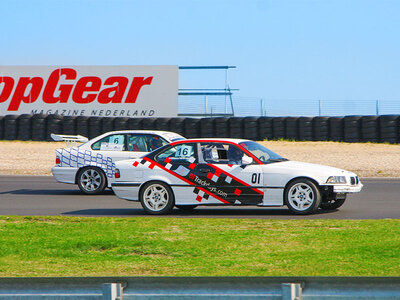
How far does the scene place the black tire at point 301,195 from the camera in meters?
Result: 11.9

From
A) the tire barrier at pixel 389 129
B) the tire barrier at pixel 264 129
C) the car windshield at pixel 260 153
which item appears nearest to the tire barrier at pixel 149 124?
the tire barrier at pixel 264 129

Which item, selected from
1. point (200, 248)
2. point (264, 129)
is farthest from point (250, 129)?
point (200, 248)

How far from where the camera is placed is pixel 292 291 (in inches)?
151

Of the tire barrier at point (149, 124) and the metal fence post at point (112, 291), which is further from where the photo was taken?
the tire barrier at point (149, 124)

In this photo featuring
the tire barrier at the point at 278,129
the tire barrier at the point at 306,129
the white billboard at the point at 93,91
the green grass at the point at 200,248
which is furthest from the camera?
the white billboard at the point at 93,91

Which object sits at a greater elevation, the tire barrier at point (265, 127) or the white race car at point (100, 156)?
the tire barrier at point (265, 127)

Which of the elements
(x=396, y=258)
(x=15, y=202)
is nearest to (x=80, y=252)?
(x=396, y=258)

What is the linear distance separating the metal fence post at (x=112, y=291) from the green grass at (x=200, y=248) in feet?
9.79

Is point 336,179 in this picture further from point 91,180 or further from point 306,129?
point 306,129

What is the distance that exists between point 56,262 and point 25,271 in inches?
17.8

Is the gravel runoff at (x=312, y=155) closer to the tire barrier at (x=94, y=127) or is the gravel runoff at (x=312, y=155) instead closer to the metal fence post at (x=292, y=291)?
the tire barrier at (x=94, y=127)

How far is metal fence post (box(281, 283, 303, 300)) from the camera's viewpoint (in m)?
3.84

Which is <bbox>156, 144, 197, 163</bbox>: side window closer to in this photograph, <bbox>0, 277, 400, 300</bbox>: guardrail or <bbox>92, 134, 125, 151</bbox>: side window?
<bbox>92, 134, 125, 151</bbox>: side window

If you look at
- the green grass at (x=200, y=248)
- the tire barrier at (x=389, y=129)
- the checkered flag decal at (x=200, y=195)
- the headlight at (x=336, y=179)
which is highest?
the tire barrier at (x=389, y=129)
